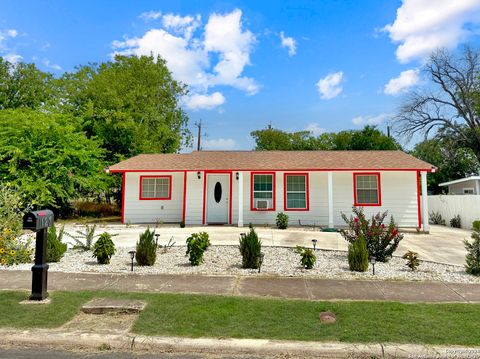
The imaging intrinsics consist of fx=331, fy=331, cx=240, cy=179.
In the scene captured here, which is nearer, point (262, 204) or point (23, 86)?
point (262, 204)

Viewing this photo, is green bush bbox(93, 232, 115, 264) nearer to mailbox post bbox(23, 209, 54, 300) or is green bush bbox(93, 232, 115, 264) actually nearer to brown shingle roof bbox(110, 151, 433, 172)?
mailbox post bbox(23, 209, 54, 300)

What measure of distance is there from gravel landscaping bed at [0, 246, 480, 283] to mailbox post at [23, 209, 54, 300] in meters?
1.97

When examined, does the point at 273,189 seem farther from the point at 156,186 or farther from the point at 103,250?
the point at 103,250

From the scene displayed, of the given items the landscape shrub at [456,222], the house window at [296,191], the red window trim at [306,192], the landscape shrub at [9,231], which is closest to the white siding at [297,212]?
the red window trim at [306,192]

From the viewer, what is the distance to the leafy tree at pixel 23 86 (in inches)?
1223

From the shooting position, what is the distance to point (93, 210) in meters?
20.3

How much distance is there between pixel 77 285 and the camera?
6184mm

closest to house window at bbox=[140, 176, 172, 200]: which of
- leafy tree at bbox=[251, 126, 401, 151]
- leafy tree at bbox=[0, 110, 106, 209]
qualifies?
leafy tree at bbox=[0, 110, 106, 209]

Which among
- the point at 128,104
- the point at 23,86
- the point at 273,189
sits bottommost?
the point at 273,189

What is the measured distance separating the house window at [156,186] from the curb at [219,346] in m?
12.5

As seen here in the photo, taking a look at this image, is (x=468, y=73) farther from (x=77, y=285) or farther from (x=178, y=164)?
(x=77, y=285)

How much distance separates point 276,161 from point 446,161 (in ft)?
84.4

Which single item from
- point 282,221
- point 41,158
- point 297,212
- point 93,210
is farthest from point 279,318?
point 93,210

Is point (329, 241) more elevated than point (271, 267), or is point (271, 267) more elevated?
point (329, 241)
